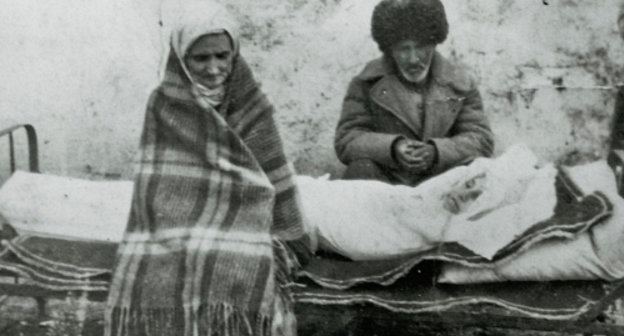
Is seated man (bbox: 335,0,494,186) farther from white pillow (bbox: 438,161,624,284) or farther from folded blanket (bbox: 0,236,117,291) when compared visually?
folded blanket (bbox: 0,236,117,291)

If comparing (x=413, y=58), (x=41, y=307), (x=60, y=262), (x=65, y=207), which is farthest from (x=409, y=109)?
(x=41, y=307)

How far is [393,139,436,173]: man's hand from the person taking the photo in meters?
3.74

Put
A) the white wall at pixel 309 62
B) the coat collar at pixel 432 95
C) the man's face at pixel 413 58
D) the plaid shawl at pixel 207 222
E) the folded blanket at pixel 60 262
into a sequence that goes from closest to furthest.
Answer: the plaid shawl at pixel 207 222 → the folded blanket at pixel 60 262 → the man's face at pixel 413 58 → the coat collar at pixel 432 95 → the white wall at pixel 309 62

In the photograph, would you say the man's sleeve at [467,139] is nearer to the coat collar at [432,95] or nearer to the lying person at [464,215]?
the coat collar at [432,95]

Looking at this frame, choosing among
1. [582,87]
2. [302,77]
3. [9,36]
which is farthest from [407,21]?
[9,36]

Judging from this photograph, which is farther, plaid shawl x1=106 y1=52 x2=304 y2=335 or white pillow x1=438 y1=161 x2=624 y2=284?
white pillow x1=438 y1=161 x2=624 y2=284

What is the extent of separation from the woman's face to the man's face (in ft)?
3.01

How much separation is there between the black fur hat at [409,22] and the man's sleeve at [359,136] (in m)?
0.28

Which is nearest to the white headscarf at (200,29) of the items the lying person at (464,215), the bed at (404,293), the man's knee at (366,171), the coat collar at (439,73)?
the lying person at (464,215)

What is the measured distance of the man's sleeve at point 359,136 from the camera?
3.78 meters

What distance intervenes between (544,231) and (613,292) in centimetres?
29

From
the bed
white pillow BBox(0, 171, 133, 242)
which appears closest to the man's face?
the bed

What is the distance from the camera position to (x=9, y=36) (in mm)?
4582

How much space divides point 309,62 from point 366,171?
42.1 inches
